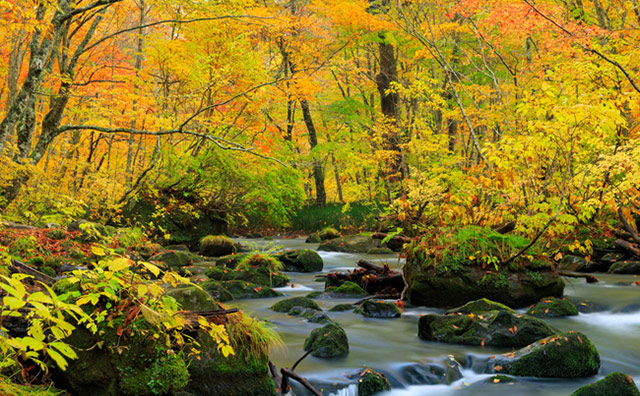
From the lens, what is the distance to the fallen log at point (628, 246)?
868 cm

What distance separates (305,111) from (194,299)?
61.3 ft

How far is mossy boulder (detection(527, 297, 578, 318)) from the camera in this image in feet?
21.1

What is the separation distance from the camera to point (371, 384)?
167 inches

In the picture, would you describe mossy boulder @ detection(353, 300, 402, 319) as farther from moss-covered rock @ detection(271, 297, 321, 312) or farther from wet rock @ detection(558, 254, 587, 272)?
wet rock @ detection(558, 254, 587, 272)

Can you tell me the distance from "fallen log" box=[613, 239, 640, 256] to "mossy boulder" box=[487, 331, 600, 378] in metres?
5.04

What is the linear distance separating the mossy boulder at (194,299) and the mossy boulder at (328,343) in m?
1.23

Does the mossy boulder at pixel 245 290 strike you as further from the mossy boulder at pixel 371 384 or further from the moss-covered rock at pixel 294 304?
the mossy boulder at pixel 371 384

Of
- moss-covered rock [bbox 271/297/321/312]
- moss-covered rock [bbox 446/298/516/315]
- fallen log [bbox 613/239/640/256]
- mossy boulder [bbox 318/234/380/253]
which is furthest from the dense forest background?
moss-covered rock [bbox 271/297/321/312]

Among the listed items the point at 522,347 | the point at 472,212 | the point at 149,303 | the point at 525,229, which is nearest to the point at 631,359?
the point at 522,347

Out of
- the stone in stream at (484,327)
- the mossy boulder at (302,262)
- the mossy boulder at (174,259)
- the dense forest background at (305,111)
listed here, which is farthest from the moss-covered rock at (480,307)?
the mossy boulder at (174,259)

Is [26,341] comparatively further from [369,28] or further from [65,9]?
[369,28]

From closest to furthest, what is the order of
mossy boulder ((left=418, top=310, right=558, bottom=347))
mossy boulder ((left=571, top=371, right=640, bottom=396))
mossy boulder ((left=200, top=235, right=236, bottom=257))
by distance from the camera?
mossy boulder ((left=571, top=371, right=640, bottom=396)), mossy boulder ((left=418, top=310, right=558, bottom=347)), mossy boulder ((left=200, top=235, right=236, bottom=257))

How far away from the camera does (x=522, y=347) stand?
16.5 feet

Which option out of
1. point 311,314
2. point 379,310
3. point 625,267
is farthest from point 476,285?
point 625,267
